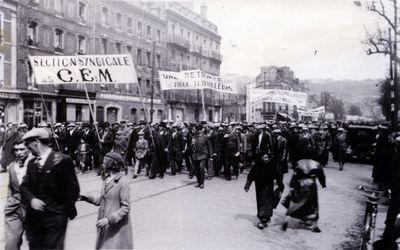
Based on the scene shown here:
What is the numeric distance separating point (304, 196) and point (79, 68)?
7915 millimetres

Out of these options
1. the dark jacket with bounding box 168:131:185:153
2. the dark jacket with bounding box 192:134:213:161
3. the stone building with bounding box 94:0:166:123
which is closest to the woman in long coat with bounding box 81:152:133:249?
the dark jacket with bounding box 192:134:213:161

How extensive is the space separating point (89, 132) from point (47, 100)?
1553 cm

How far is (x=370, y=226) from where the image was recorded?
5887 millimetres

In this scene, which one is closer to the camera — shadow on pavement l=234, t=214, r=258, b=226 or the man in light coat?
the man in light coat

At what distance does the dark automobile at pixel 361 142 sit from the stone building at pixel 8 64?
64.7ft

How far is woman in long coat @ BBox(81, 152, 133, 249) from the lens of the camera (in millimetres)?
4258

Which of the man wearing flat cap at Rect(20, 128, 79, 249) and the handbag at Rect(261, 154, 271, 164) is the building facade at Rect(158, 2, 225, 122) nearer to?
the handbag at Rect(261, 154, 271, 164)

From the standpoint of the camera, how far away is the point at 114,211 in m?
4.38

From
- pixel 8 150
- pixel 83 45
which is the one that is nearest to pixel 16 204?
pixel 8 150

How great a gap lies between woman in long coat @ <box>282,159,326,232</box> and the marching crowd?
0.06 feet

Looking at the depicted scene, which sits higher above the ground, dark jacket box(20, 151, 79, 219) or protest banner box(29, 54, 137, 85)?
protest banner box(29, 54, 137, 85)

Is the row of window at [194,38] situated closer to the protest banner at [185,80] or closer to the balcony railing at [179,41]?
the balcony railing at [179,41]

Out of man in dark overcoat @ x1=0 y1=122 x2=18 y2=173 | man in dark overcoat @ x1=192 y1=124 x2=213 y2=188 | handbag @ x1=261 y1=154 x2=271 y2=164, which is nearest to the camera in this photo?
handbag @ x1=261 y1=154 x2=271 y2=164

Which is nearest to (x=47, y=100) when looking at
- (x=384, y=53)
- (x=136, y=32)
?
(x=136, y=32)
